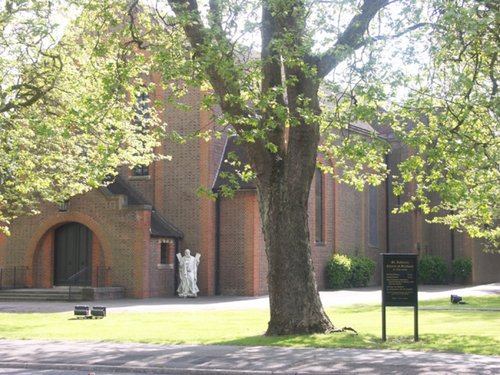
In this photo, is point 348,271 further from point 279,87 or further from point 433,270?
point 279,87

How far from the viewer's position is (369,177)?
18406mm

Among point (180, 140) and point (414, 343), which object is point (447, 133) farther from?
point (180, 140)

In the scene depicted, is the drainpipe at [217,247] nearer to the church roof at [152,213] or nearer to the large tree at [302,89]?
the church roof at [152,213]

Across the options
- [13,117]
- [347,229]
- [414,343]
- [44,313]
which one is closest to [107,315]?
[44,313]

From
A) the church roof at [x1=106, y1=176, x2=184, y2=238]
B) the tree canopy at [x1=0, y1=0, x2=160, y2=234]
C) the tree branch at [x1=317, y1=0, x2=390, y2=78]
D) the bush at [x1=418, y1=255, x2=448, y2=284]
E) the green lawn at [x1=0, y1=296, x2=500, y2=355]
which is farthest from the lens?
the bush at [x1=418, y1=255, x2=448, y2=284]

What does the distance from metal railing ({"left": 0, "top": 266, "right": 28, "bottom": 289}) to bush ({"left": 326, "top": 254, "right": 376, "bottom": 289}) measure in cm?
1579

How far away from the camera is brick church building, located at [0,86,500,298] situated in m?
32.2

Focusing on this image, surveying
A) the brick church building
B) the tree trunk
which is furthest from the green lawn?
the brick church building

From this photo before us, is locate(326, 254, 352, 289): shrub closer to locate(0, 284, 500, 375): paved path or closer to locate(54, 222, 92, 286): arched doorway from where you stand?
locate(54, 222, 92, 286): arched doorway

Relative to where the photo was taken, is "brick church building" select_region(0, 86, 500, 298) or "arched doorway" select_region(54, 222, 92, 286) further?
"arched doorway" select_region(54, 222, 92, 286)

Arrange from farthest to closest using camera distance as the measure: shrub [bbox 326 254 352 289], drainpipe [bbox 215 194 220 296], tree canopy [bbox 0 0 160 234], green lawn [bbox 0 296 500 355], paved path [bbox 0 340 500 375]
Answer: shrub [bbox 326 254 352 289] → drainpipe [bbox 215 194 220 296] → tree canopy [bbox 0 0 160 234] → green lawn [bbox 0 296 500 355] → paved path [bbox 0 340 500 375]

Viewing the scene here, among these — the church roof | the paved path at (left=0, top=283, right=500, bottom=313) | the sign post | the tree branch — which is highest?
the tree branch

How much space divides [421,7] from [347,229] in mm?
29564

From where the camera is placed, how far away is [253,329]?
59.4 feet
